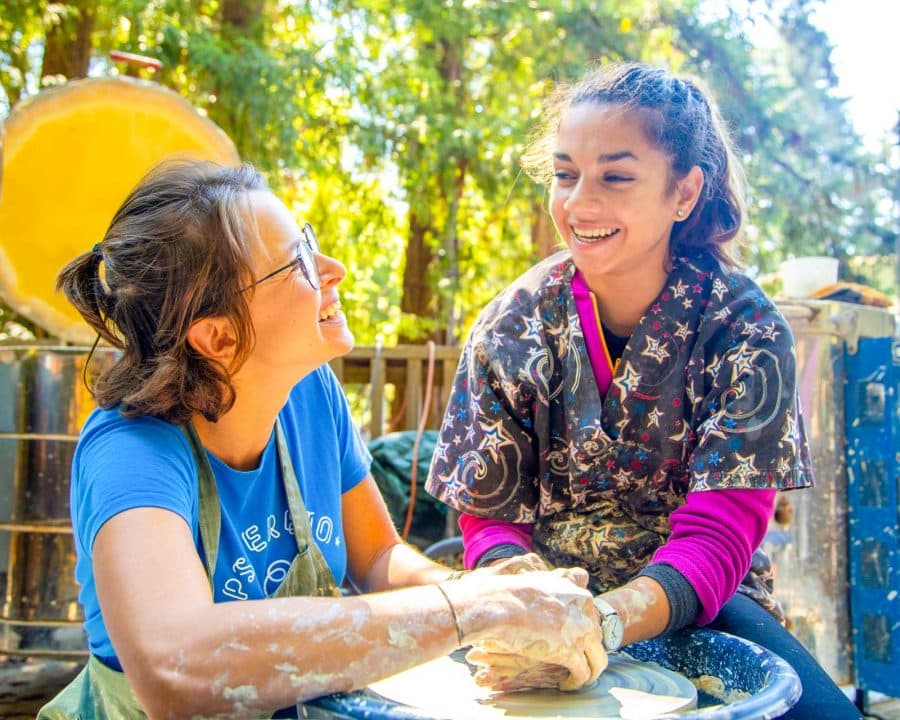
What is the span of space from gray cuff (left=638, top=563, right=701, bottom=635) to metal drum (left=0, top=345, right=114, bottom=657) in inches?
82.0

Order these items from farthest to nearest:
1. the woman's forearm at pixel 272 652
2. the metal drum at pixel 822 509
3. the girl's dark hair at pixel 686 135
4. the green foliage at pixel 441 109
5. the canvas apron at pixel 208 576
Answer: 1. the green foliage at pixel 441 109
2. the metal drum at pixel 822 509
3. the girl's dark hair at pixel 686 135
4. the canvas apron at pixel 208 576
5. the woman's forearm at pixel 272 652

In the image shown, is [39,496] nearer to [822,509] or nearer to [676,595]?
[676,595]

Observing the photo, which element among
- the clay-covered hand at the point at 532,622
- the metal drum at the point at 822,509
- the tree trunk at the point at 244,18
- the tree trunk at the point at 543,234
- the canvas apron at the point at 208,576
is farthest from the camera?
the tree trunk at the point at 543,234

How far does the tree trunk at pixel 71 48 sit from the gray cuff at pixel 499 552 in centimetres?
547

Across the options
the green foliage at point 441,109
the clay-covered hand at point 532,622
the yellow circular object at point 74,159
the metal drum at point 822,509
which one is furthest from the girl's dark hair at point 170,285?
the green foliage at point 441,109

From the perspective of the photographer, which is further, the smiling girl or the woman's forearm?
the smiling girl

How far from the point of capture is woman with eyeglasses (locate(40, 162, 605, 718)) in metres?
1.12

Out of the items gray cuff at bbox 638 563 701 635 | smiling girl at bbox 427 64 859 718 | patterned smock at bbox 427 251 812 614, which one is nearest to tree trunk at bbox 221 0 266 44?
smiling girl at bbox 427 64 859 718

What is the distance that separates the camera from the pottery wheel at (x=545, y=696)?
131 centimetres

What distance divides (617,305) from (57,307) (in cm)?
232

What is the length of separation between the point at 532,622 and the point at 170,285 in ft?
2.44

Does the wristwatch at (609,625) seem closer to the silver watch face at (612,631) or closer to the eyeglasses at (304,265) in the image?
the silver watch face at (612,631)

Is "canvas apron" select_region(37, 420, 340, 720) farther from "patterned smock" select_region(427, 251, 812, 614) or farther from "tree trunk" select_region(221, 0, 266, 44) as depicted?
"tree trunk" select_region(221, 0, 266, 44)

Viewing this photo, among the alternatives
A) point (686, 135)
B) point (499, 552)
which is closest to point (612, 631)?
point (499, 552)
